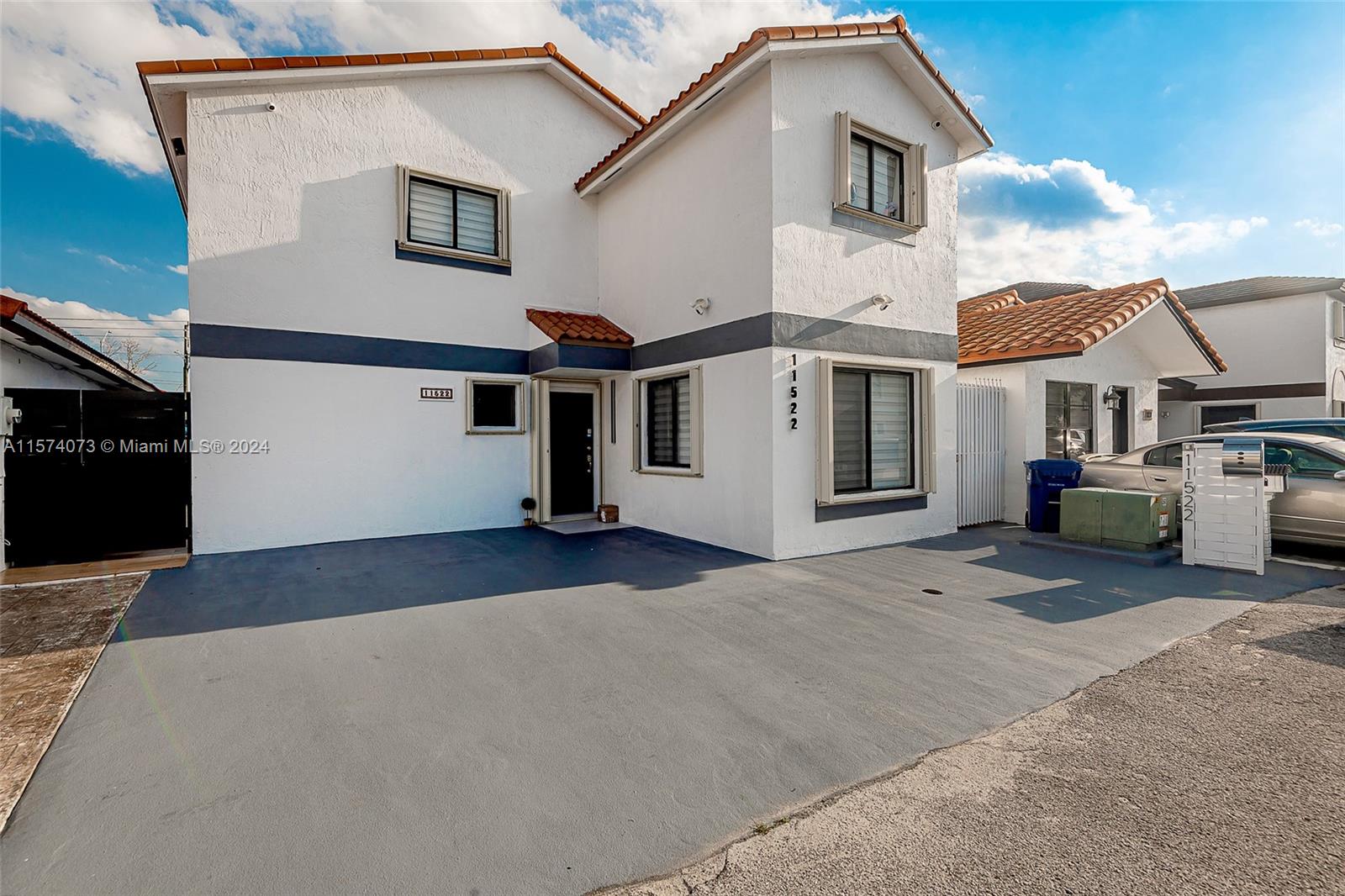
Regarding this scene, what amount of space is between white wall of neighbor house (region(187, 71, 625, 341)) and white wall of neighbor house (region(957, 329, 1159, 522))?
7483mm

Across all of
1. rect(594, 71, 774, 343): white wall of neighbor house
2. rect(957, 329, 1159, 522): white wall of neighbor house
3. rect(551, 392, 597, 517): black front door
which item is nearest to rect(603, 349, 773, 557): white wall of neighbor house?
rect(594, 71, 774, 343): white wall of neighbor house

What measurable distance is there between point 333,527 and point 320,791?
7.03 metres

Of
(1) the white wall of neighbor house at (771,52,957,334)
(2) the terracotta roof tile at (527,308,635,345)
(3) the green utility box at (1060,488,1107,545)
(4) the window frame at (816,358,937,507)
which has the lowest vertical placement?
(3) the green utility box at (1060,488,1107,545)

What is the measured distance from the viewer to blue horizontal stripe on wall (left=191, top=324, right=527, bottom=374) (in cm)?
807

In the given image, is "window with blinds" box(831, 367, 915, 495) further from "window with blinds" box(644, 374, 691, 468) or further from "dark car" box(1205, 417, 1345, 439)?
"dark car" box(1205, 417, 1345, 439)

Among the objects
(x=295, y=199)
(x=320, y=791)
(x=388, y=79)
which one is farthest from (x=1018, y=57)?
(x=320, y=791)

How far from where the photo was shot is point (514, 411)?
10320mm

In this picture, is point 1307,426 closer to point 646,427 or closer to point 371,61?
point 646,427

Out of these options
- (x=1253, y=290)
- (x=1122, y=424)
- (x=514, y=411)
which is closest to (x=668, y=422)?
(x=514, y=411)

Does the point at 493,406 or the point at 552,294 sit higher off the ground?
the point at 552,294

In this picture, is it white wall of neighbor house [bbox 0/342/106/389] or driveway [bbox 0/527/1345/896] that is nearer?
driveway [bbox 0/527/1345/896]

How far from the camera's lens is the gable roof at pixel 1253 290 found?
16531mm

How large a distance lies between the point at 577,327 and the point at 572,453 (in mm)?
2353

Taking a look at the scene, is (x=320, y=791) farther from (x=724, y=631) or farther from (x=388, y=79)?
(x=388, y=79)
